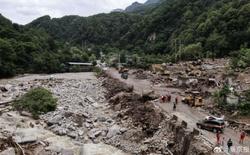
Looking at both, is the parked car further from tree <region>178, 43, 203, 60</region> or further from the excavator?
tree <region>178, 43, 203, 60</region>

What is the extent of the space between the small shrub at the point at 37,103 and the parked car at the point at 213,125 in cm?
2443

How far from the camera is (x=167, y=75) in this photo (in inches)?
3435

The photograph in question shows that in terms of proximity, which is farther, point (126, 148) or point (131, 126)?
point (131, 126)

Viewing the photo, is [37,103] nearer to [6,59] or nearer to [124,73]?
[124,73]

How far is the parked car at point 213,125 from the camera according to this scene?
3500 centimetres

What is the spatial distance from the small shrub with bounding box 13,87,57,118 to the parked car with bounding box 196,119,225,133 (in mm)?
24430

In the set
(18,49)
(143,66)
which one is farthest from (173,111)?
(18,49)

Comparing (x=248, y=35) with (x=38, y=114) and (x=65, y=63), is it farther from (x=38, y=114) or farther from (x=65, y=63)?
(x=38, y=114)

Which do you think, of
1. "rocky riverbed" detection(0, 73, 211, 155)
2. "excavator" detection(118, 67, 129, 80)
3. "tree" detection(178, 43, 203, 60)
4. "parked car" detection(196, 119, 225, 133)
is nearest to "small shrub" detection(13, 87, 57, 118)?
"rocky riverbed" detection(0, 73, 211, 155)

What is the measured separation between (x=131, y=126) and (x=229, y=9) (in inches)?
4102

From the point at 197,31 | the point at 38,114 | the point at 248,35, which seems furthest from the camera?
the point at 197,31

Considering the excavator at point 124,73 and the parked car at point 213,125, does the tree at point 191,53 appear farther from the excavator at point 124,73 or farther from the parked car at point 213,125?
the parked car at point 213,125

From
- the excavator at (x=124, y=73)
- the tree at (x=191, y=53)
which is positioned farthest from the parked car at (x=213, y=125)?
the tree at (x=191, y=53)

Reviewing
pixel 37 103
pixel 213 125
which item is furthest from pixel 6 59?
pixel 213 125
